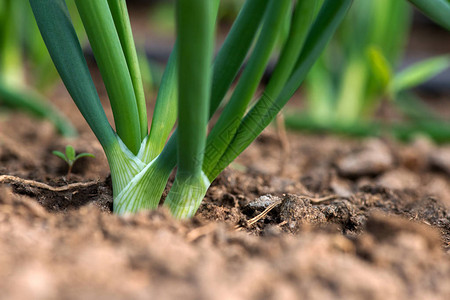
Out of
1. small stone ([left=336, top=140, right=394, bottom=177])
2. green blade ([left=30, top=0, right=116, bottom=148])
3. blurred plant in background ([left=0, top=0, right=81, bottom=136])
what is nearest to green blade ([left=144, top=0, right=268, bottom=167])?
green blade ([left=30, top=0, right=116, bottom=148])

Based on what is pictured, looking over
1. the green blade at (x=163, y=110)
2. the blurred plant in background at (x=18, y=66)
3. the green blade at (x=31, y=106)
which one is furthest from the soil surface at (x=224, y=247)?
the blurred plant in background at (x=18, y=66)

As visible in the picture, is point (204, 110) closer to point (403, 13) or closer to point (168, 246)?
point (168, 246)

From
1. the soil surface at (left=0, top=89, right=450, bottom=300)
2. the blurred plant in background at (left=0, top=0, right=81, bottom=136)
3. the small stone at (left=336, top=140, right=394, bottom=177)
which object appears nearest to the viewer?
the soil surface at (left=0, top=89, right=450, bottom=300)

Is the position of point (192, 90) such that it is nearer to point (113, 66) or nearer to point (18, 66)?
point (113, 66)

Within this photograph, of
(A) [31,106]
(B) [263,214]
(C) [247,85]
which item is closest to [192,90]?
(C) [247,85]

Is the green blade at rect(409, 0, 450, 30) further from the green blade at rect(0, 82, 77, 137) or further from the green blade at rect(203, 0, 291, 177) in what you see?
the green blade at rect(0, 82, 77, 137)

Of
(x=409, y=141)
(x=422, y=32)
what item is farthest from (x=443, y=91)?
(x=422, y=32)
